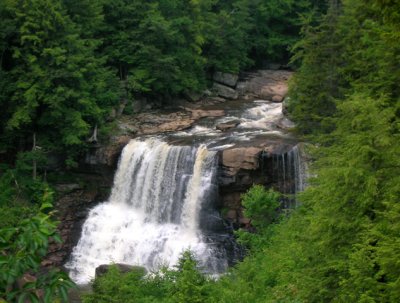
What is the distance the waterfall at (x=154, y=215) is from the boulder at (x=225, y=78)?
12.0 m

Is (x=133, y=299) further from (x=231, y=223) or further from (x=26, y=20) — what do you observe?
(x=26, y=20)

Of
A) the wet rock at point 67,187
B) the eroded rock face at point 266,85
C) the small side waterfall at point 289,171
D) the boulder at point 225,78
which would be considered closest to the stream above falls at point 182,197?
the small side waterfall at point 289,171

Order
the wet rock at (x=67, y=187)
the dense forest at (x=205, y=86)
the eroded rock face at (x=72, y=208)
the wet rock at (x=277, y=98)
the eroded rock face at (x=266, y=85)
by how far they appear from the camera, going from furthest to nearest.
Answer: the eroded rock face at (x=266, y=85)
the wet rock at (x=277, y=98)
the wet rock at (x=67, y=187)
the eroded rock face at (x=72, y=208)
the dense forest at (x=205, y=86)

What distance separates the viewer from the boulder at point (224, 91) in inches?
1205

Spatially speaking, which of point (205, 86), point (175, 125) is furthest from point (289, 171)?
point (205, 86)

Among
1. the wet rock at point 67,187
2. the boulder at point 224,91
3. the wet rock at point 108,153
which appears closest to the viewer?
the wet rock at point 67,187

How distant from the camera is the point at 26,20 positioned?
Result: 67.3 ft

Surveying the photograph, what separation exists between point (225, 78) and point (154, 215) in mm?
14841

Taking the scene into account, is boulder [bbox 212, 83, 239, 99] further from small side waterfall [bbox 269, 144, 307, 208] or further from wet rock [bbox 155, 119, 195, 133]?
small side waterfall [bbox 269, 144, 307, 208]

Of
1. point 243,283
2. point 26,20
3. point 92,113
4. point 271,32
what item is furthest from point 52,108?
point 271,32

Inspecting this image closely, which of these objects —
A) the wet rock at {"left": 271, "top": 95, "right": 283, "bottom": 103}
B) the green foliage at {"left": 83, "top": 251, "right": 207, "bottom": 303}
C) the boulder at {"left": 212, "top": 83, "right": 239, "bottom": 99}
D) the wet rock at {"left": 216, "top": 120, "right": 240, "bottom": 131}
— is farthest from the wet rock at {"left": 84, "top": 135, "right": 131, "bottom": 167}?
the wet rock at {"left": 271, "top": 95, "right": 283, "bottom": 103}

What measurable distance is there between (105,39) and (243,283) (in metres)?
19.5

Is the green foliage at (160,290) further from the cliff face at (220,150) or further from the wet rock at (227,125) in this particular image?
the wet rock at (227,125)

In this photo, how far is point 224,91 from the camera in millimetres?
30969
